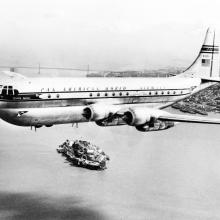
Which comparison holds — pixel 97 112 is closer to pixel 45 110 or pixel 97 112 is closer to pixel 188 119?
pixel 45 110

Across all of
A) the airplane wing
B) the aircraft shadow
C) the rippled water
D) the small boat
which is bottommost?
the aircraft shadow

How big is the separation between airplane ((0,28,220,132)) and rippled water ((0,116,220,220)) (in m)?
74.7

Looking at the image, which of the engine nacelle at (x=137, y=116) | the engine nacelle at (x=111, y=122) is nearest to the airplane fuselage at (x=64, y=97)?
the engine nacelle at (x=111, y=122)

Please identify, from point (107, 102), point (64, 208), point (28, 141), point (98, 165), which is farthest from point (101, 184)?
point (107, 102)

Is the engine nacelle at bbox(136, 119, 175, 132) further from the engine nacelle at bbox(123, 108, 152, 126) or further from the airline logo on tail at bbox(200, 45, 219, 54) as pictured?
the airline logo on tail at bbox(200, 45, 219, 54)

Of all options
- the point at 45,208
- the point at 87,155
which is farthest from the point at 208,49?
the point at 45,208

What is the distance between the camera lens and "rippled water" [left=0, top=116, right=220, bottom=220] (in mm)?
105888

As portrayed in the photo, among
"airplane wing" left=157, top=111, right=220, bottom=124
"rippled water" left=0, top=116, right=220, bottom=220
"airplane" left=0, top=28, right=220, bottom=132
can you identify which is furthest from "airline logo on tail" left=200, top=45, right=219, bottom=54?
"rippled water" left=0, top=116, right=220, bottom=220

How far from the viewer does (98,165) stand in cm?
11294

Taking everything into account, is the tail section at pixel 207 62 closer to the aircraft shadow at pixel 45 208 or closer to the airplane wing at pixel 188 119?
the airplane wing at pixel 188 119

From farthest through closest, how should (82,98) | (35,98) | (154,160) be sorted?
(154,160) → (82,98) → (35,98)

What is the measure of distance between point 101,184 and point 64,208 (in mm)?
13221

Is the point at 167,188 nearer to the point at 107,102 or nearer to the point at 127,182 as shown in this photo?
the point at 127,182

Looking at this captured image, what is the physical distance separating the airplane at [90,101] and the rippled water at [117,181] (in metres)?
74.7
